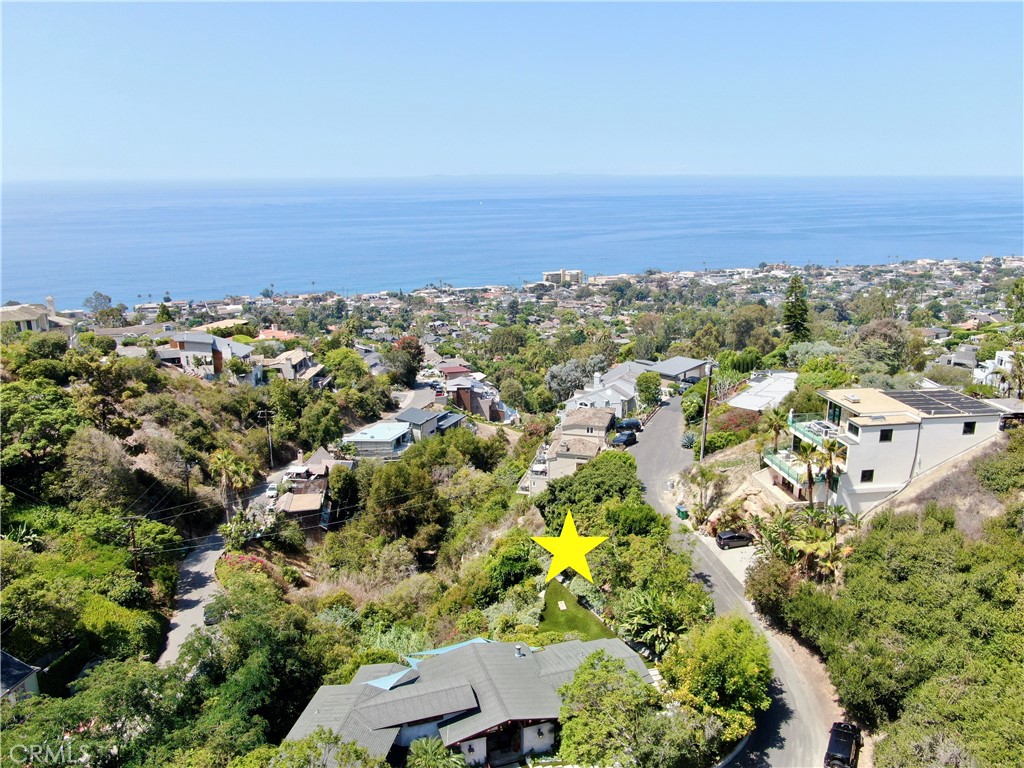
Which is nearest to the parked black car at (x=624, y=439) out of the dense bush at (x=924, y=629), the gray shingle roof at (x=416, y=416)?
the gray shingle roof at (x=416, y=416)

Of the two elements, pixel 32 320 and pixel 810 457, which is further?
pixel 32 320

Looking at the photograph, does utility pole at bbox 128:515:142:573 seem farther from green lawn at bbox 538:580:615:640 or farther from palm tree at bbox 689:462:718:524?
palm tree at bbox 689:462:718:524

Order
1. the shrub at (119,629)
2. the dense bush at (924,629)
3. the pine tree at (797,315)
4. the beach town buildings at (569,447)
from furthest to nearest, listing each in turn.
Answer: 1. the pine tree at (797,315)
2. the beach town buildings at (569,447)
3. the shrub at (119,629)
4. the dense bush at (924,629)

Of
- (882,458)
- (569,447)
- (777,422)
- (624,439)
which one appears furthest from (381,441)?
(882,458)

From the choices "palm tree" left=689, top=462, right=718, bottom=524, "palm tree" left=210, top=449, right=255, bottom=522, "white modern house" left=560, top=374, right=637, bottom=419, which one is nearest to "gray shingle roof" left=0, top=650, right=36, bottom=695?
"palm tree" left=210, top=449, right=255, bottom=522

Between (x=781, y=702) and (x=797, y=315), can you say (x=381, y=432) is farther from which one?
(x=797, y=315)

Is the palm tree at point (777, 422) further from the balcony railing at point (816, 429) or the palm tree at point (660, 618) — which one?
the palm tree at point (660, 618)
